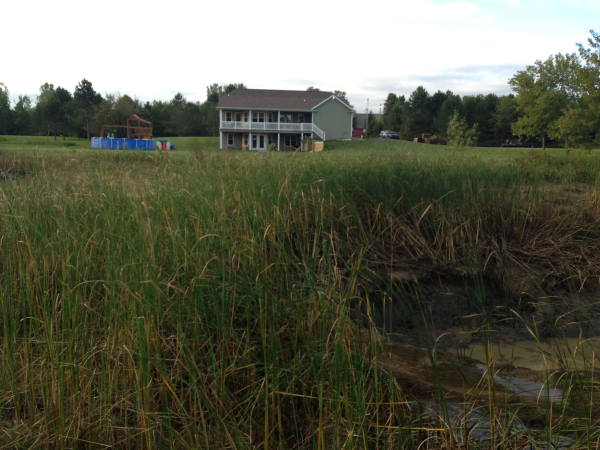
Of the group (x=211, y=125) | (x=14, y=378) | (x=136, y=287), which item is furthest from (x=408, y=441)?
(x=211, y=125)

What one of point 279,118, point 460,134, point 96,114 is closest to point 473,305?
point 460,134

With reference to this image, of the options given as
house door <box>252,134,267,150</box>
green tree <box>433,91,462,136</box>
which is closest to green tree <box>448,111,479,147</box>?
house door <box>252,134,267,150</box>

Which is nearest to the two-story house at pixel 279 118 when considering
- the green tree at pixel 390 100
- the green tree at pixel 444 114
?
the green tree at pixel 444 114

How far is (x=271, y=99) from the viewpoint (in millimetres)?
41531

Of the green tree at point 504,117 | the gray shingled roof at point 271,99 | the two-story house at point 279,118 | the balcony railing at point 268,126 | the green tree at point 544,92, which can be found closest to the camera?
the green tree at point 544,92

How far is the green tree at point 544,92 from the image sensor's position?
3238 centimetres

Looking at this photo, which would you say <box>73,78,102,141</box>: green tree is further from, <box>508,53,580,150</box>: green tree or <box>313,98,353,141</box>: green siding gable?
<box>508,53,580,150</box>: green tree

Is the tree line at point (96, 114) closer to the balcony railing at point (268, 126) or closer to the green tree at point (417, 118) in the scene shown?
the balcony railing at point (268, 126)

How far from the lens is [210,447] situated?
216cm

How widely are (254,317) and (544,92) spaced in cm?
3691

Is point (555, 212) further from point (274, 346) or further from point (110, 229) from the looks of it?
point (110, 229)

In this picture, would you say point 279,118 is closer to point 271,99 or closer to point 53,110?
point 271,99

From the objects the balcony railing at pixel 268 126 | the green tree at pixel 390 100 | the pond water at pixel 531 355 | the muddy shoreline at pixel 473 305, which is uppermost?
the green tree at pixel 390 100

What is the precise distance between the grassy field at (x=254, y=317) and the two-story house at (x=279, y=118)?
34755 mm
